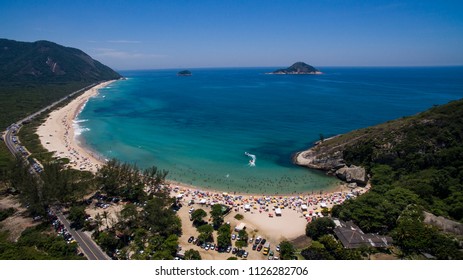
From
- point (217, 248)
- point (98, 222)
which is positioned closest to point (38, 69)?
point (98, 222)

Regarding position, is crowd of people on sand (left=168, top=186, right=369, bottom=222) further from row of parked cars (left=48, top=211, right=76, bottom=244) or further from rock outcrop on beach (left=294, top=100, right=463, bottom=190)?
row of parked cars (left=48, top=211, right=76, bottom=244)

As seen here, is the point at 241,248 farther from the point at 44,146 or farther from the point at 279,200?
the point at 44,146

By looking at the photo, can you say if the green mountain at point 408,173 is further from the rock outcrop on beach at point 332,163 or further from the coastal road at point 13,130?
the coastal road at point 13,130

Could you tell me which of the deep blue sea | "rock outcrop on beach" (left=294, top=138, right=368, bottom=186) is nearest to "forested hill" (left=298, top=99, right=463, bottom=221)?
"rock outcrop on beach" (left=294, top=138, right=368, bottom=186)

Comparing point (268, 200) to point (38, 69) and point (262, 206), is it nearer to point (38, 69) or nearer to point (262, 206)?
point (262, 206)

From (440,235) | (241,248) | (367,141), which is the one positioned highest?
(367,141)

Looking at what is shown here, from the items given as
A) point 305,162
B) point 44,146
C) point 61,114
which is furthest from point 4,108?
→ point 305,162

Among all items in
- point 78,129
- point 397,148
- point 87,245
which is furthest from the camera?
point 78,129
